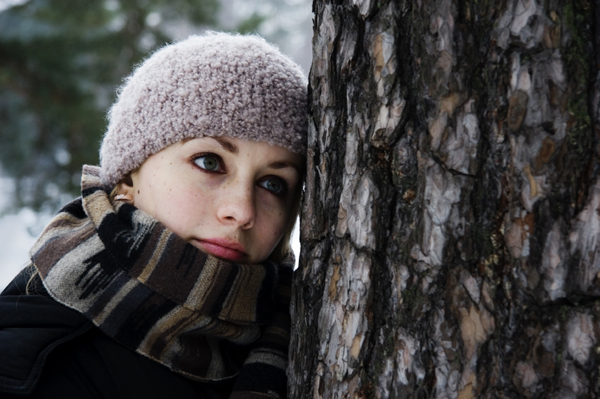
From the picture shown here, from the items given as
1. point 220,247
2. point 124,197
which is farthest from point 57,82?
point 220,247

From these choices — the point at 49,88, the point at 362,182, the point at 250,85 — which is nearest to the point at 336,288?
the point at 362,182

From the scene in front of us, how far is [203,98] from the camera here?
1.52 meters

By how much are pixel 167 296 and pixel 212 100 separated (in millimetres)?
521

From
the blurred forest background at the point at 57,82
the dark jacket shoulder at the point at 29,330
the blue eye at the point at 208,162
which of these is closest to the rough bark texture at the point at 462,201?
the blue eye at the point at 208,162

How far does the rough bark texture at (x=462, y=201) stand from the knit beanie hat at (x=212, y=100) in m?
0.31

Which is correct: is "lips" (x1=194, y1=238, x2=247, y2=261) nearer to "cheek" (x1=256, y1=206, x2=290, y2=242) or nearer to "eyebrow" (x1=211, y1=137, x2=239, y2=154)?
"cheek" (x1=256, y1=206, x2=290, y2=242)

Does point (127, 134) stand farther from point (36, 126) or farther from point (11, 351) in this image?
point (36, 126)

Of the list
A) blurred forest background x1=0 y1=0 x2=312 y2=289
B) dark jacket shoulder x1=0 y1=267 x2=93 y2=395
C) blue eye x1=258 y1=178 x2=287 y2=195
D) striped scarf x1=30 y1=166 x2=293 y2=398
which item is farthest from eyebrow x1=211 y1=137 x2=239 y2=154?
blurred forest background x1=0 y1=0 x2=312 y2=289

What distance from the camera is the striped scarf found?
4.65 feet

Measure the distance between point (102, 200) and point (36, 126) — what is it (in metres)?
4.06

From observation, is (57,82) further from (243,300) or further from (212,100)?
(243,300)

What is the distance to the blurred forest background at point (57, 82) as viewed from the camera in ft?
16.0

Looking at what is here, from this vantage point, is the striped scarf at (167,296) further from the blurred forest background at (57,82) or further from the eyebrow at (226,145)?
the blurred forest background at (57,82)

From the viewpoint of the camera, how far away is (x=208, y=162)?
1.54 m
